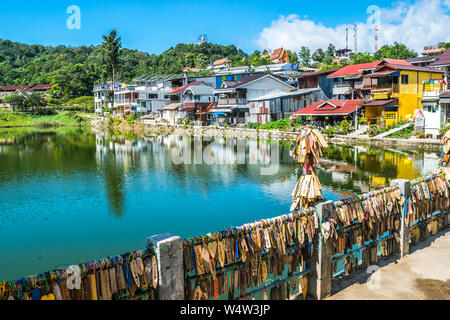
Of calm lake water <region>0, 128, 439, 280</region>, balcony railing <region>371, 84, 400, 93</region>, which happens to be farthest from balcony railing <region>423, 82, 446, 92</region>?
calm lake water <region>0, 128, 439, 280</region>

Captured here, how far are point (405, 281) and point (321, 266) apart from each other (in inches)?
72.9

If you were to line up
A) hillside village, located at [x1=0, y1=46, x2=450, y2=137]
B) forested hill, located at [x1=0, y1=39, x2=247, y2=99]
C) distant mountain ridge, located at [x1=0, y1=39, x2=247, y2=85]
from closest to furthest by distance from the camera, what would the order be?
hillside village, located at [x1=0, y1=46, x2=450, y2=137] → forested hill, located at [x1=0, y1=39, x2=247, y2=99] → distant mountain ridge, located at [x1=0, y1=39, x2=247, y2=85]

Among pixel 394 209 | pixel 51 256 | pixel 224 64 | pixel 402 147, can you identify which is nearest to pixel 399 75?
pixel 402 147

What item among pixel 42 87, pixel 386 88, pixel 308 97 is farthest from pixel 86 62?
pixel 386 88

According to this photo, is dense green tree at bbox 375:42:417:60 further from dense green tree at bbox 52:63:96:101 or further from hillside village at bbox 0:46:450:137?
dense green tree at bbox 52:63:96:101

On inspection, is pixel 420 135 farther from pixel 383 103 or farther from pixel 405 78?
pixel 405 78

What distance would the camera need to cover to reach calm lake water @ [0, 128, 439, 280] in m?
12.3

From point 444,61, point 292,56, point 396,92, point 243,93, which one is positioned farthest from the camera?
point 292,56

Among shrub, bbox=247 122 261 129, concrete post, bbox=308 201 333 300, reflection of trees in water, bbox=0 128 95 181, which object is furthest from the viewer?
shrub, bbox=247 122 261 129

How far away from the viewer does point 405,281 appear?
6637mm

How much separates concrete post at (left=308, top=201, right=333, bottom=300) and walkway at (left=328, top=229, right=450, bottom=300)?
0.28 meters

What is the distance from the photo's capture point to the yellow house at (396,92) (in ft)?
126

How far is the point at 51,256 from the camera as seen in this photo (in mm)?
11211

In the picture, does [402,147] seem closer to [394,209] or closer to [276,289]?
[394,209]
